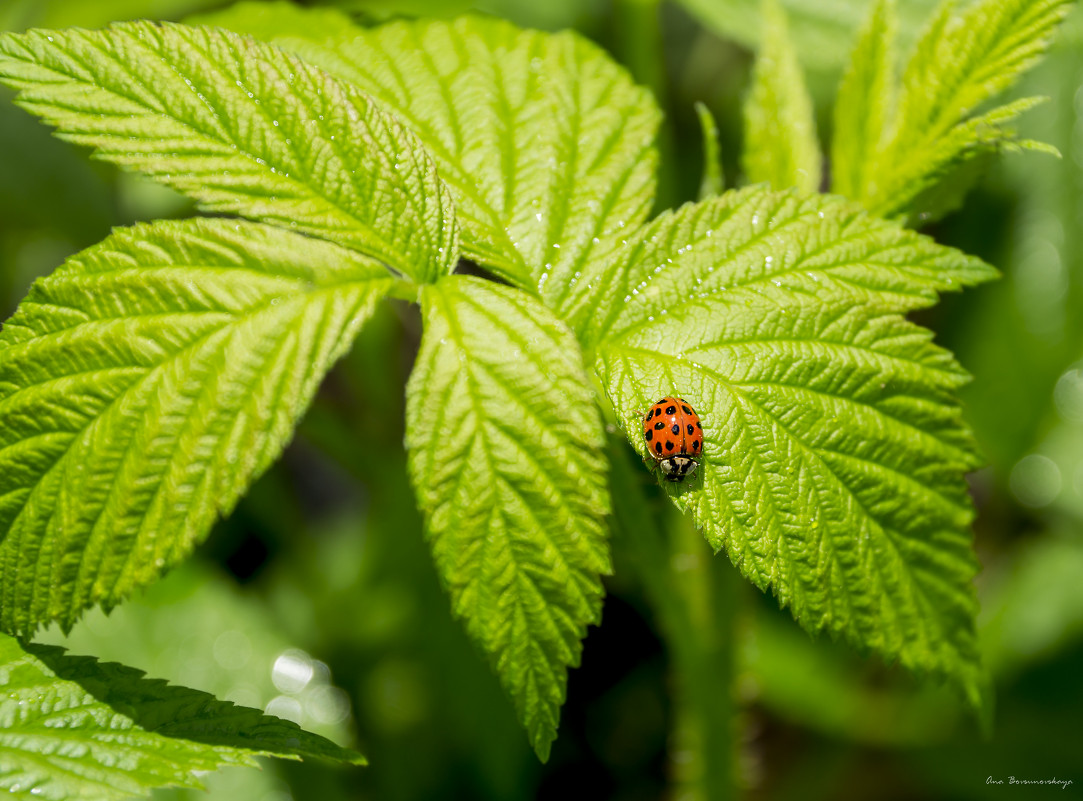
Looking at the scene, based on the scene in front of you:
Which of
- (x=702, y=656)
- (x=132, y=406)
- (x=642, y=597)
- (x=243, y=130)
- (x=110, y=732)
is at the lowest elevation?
(x=642, y=597)

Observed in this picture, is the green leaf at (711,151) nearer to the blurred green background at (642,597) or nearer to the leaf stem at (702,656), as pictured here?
the leaf stem at (702,656)

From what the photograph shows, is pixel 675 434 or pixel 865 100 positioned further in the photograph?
pixel 865 100

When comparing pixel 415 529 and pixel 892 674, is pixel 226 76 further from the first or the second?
pixel 892 674

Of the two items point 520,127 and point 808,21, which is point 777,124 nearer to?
point 520,127

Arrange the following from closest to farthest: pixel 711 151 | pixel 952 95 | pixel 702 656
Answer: pixel 952 95, pixel 711 151, pixel 702 656

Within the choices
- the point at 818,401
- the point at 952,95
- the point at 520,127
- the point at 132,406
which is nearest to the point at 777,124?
the point at 952,95

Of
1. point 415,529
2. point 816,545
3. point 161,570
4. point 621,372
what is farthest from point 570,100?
point 415,529

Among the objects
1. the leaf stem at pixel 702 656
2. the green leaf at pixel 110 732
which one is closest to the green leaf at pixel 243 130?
the green leaf at pixel 110 732
